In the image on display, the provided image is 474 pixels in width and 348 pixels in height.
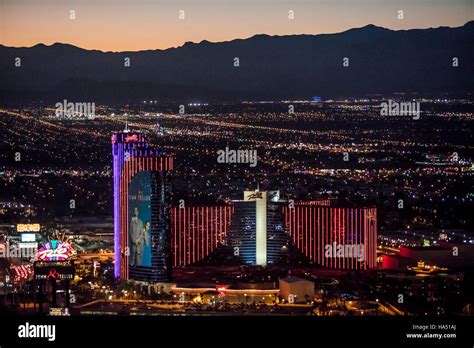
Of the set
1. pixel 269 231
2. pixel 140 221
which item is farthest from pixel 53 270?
pixel 269 231

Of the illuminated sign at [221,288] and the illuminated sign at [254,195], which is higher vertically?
the illuminated sign at [254,195]

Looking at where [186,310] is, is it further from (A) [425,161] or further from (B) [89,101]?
(A) [425,161]

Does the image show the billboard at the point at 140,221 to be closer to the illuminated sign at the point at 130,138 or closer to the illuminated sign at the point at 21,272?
the illuminated sign at the point at 130,138

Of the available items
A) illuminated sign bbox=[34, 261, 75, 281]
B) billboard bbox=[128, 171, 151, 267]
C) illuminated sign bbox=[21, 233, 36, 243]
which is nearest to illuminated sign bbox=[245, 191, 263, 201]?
billboard bbox=[128, 171, 151, 267]

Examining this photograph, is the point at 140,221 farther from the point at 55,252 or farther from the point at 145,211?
the point at 55,252

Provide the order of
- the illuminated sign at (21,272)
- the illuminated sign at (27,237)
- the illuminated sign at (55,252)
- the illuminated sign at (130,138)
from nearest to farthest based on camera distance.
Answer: the illuminated sign at (55,252) < the illuminated sign at (21,272) < the illuminated sign at (27,237) < the illuminated sign at (130,138)

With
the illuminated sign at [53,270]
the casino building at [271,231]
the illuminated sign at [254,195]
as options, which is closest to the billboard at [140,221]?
the casino building at [271,231]

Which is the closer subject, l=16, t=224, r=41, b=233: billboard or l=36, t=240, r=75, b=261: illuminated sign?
l=36, t=240, r=75, b=261: illuminated sign

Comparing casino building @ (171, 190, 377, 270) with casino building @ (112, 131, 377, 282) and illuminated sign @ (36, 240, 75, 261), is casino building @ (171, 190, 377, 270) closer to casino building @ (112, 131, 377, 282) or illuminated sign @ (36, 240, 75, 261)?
casino building @ (112, 131, 377, 282)
